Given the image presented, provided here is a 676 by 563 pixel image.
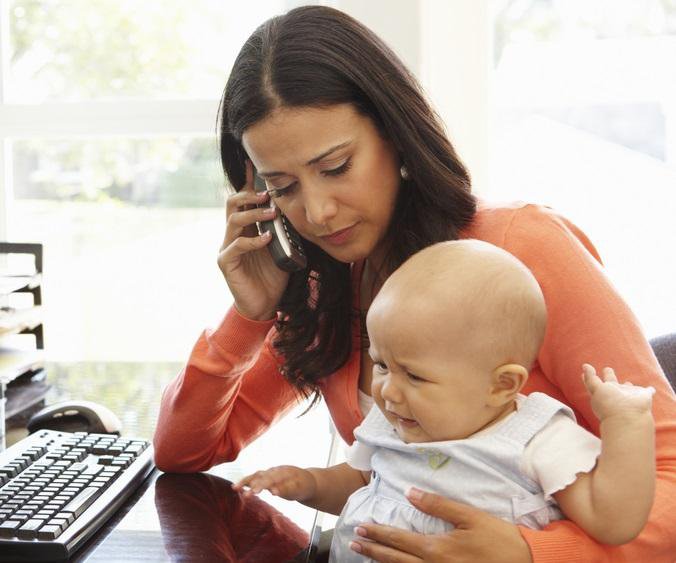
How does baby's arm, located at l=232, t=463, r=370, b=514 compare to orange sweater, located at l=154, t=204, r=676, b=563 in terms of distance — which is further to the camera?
baby's arm, located at l=232, t=463, r=370, b=514

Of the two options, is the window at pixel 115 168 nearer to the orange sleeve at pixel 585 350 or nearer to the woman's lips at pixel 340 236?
the woman's lips at pixel 340 236

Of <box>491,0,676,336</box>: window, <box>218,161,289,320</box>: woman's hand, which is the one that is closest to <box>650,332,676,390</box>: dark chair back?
<box>218,161,289,320</box>: woman's hand

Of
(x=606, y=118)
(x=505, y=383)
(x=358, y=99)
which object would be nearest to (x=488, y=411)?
(x=505, y=383)

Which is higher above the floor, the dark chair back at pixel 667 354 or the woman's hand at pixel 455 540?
the dark chair back at pixel 667 354

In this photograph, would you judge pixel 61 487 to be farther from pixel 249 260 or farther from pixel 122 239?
pixel 122 239

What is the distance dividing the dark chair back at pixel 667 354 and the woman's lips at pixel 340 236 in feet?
1.62

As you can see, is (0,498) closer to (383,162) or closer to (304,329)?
(304,329)

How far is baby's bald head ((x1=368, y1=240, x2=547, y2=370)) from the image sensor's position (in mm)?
1071

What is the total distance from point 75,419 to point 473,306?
2.70ft

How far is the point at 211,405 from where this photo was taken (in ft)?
5.06

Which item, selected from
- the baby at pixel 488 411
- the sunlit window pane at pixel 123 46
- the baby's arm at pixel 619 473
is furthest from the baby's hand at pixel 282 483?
the sunlit window pane at pixel 123 46

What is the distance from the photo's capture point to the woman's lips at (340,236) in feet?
4.40

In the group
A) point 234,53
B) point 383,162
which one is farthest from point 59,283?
point 383,162

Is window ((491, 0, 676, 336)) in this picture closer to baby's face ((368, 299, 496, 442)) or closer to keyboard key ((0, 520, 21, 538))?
baby's face ((368, 299, 496, 442))
